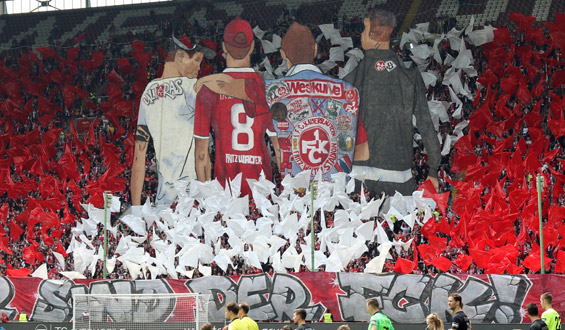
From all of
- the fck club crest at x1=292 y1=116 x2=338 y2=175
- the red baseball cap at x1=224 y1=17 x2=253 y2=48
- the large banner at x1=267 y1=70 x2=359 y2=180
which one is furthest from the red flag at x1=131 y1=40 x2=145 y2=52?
the fck club crest at x1=292 y1=116 x2=338 y2=175

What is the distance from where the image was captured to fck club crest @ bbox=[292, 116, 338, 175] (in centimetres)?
3291

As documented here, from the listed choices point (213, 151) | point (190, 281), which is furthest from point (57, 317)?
point (213, 151)

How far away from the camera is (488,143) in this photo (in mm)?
30797

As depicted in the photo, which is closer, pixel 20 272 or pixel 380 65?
pixel 20 272

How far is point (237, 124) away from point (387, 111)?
5595mm

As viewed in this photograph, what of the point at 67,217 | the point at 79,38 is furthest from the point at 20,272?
the point at 79,38

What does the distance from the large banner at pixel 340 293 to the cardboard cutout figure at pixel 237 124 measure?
11347 mm

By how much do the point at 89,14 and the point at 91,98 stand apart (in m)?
4.34

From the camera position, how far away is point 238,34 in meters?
34.2

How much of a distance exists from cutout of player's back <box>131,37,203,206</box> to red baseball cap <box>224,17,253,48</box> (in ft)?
4.09

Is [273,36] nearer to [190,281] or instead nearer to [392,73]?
[392,73]

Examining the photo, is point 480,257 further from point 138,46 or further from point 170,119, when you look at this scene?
point 138,46

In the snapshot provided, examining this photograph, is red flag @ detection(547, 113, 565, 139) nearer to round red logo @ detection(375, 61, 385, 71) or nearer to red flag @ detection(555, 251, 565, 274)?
red flag @ detection(555, 251, 565, 274)

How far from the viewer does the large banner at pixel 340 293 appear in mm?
20094
